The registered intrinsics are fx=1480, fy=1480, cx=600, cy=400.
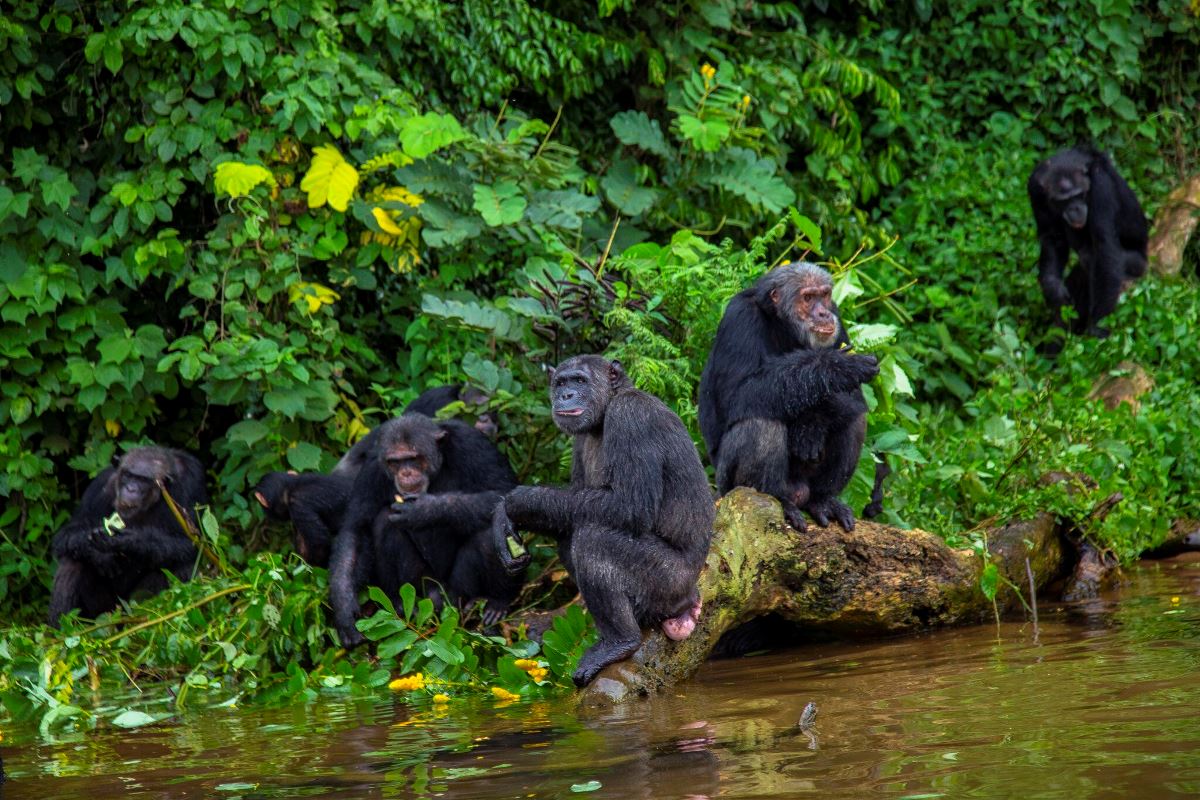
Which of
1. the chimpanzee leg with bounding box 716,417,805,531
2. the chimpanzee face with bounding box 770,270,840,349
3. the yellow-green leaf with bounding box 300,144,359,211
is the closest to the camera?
the chimpanzee leg with bounding box 716,417,805,531

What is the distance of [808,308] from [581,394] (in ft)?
4.72

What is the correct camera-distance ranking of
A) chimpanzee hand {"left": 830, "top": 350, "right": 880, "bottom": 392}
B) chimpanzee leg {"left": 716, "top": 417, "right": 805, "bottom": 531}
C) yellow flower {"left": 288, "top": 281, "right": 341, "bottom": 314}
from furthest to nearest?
1. yellow flower {"left": 288, "top": 281, "right": 341, "bottom": 314}
2. chimpanzee leg {"left": 716, "top": 417, "right": 805, "bottom": 531}
3. chimpanzee hand {"left": 830, "top": 350, "right": 880, "bottom": 392}

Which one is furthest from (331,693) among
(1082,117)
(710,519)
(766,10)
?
(1082,117)

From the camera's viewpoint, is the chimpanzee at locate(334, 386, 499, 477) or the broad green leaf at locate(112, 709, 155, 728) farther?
the chimpanzee at locate(334, 386, 499, 477)

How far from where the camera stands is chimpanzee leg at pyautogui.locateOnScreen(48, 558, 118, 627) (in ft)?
28.7

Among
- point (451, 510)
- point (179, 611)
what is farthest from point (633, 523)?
point (179, 611)

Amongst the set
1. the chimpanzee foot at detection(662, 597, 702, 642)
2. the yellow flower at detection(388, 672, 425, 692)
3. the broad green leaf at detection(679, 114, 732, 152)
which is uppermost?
the broad green leaf at detection(679, 114, 732, 152)

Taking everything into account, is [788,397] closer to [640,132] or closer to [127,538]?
[127,538]

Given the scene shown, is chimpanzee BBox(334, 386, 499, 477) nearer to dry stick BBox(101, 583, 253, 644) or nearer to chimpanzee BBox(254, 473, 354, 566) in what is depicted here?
chimpanzee BBox(254, 473, 354, 566)

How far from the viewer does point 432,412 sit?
858cm

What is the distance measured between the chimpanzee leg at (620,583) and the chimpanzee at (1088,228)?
6623mm

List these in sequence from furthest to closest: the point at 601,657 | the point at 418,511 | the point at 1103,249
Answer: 1. the point at 1103,249
2. the point at 418,511
3. the point at 601,657

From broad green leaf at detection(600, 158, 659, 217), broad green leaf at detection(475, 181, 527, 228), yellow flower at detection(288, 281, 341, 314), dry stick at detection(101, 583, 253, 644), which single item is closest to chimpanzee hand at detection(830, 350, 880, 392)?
broad green leaf at detection(475, 181, 527, 228)

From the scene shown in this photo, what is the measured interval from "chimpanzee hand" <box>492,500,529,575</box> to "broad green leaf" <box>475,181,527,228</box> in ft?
10.1
